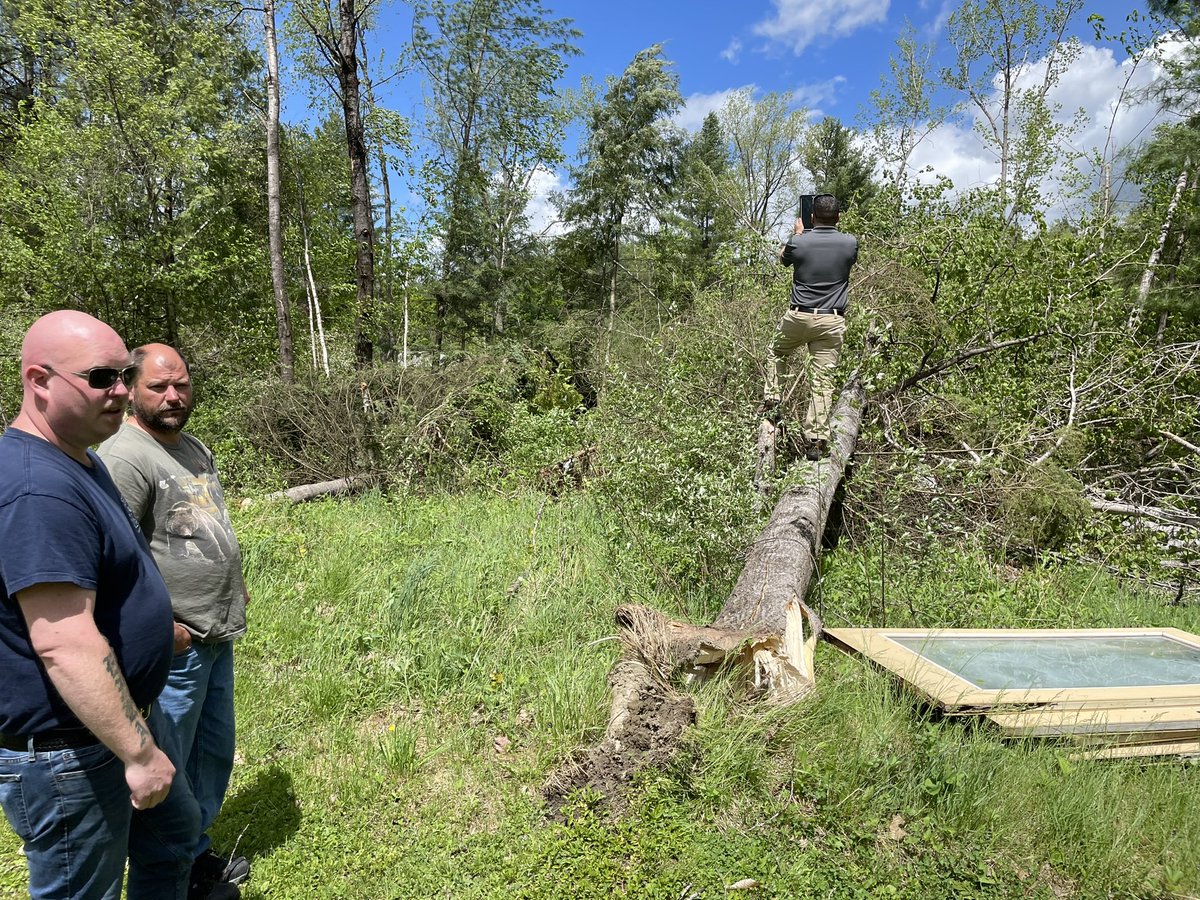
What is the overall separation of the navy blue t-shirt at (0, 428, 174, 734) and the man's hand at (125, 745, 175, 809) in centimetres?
19

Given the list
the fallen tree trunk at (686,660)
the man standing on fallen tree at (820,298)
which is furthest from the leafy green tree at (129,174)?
the fallen tree trunk at (686,660)

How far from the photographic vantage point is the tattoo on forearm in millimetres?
1595

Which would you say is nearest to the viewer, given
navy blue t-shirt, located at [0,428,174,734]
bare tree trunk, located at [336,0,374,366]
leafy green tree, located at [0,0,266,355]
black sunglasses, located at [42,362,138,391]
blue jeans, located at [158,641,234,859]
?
navy blue t-shirt, located at [0,428,174,734]

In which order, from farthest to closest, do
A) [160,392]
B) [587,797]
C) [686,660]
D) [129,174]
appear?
[129,174] → [686,660] → [587,797] → [160,392]

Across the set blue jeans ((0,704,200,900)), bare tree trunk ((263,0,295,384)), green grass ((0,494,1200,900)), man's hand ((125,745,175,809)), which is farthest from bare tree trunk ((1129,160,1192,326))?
bare tree trunk ((263,0,295,384))

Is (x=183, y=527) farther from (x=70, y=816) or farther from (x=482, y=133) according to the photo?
(x=482, y=133)

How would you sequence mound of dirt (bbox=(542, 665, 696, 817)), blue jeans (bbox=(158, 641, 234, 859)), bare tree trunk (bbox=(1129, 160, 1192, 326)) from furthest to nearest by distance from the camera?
bare tree trunk (bbox=(1129, 160, 1192, 326))
mound of dirt (bbox=(542, 665, 696, 817))
blue jeans (bbox=(158, 641, 234, 859))

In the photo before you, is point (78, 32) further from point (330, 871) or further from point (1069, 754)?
point (1069, 754)

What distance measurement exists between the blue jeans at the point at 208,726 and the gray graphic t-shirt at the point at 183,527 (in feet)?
0.35

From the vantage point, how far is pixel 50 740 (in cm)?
160

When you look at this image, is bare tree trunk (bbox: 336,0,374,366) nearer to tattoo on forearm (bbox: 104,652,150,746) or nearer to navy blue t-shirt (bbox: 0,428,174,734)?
navy blue t-shirt (bbox: 0,428,174,734)

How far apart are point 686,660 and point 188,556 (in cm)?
230

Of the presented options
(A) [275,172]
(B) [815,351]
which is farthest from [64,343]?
(A) [275,172]

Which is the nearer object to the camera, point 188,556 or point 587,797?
point 188,556
